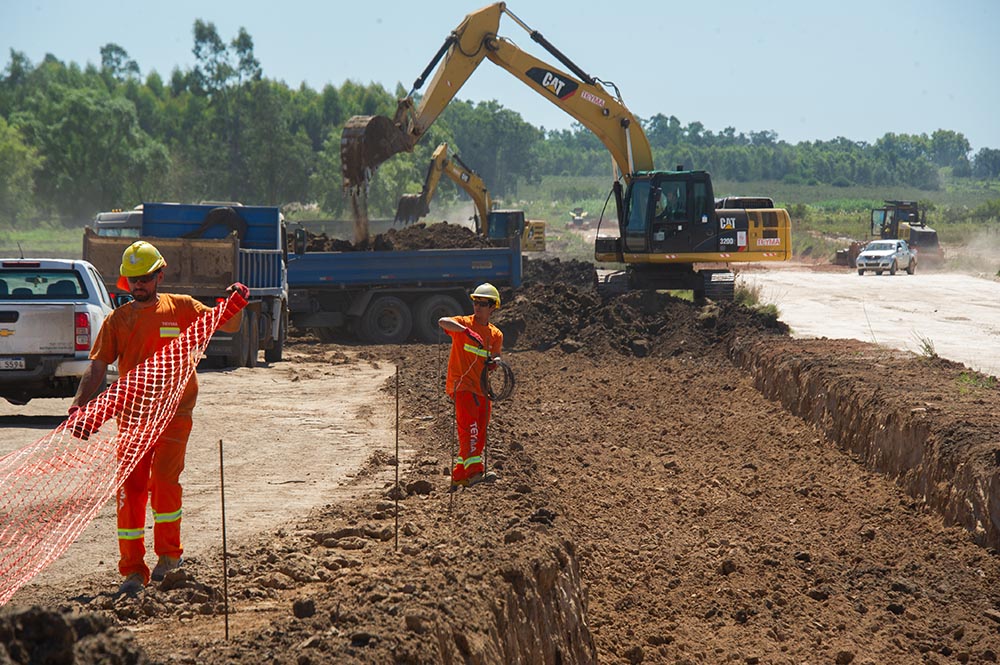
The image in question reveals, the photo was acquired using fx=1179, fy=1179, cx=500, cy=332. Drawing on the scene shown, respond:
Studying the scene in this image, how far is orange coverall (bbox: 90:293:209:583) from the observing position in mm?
6570

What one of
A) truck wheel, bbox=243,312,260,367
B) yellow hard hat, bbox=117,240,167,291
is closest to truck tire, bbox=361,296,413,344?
truck wheel, bbox=243,312,260,367

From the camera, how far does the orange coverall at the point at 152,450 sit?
6.57 meters

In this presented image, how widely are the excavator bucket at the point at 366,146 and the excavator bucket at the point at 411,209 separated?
35.6 ft

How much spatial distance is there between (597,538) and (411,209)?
2566 cm

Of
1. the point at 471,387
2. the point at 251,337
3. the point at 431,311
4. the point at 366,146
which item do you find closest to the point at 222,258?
the point at 251,337

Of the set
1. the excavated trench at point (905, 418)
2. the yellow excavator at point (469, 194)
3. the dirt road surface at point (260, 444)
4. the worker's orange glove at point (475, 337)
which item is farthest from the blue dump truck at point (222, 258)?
the yellow excavator at point (469, 194)

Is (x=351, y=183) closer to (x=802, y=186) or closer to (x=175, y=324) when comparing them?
(x=175, y=324)

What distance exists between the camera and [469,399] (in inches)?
383

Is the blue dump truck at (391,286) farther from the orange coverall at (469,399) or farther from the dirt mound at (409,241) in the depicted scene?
the orange coverall at (469,399)

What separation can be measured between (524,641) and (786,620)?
238cm

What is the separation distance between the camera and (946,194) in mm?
149625

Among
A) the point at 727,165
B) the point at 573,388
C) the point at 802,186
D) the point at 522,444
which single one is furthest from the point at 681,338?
the point at 727,165

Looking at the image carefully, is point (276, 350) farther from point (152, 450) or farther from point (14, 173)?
point (14, 173)

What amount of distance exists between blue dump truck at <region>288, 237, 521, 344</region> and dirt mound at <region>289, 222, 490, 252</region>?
1.03 metres
